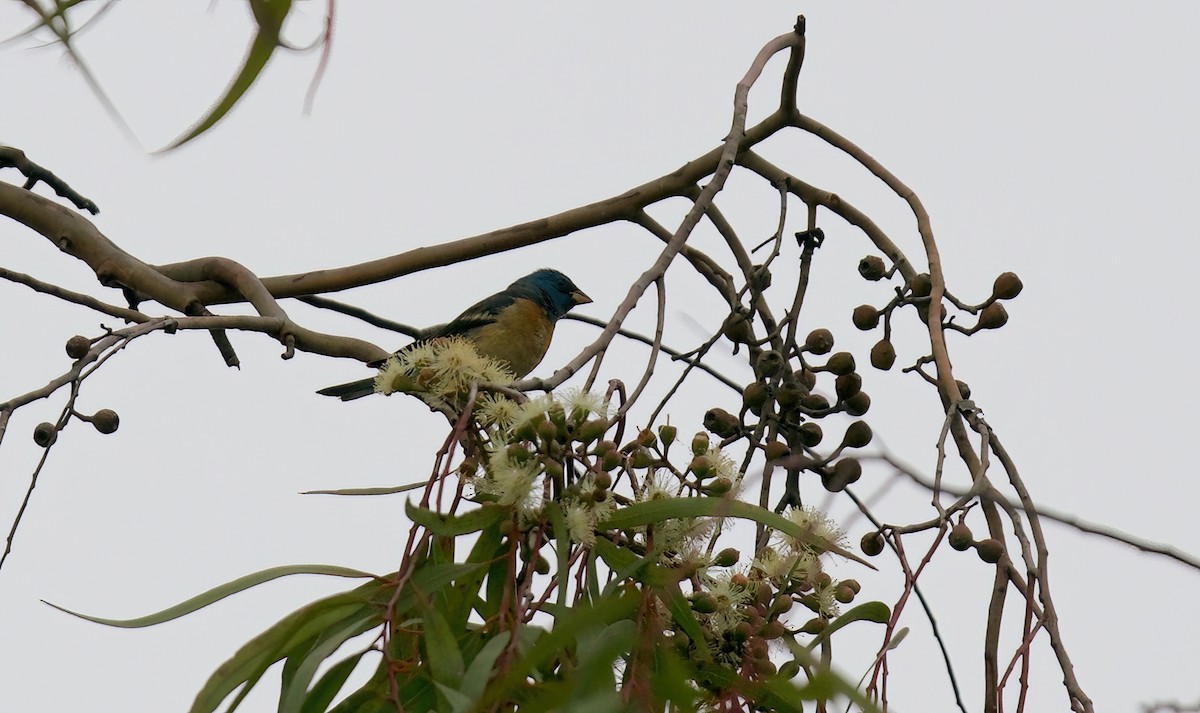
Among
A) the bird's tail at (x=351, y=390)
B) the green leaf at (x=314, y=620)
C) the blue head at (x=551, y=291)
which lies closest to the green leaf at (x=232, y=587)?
the green leaf at (x=314, y=620)

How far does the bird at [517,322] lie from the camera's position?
18.9ft

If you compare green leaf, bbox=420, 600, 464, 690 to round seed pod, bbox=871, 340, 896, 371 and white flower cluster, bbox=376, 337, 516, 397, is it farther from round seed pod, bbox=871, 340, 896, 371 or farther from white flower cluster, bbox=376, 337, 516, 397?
round seed pod, bbox=871, 340, 896, 371

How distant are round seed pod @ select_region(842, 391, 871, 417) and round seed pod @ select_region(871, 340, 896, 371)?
0.13 m

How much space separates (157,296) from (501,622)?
1.99 metres

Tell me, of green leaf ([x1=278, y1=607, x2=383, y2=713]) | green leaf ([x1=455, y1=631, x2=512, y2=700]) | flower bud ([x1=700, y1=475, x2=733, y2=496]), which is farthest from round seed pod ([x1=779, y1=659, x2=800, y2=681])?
green leaf ([x1=278, y1=607, x2=383, y2=713])

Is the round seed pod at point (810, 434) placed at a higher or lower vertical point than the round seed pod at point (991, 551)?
higher

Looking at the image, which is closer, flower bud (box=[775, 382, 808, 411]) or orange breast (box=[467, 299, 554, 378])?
flower bud (box=[775, 382, 808, 411])

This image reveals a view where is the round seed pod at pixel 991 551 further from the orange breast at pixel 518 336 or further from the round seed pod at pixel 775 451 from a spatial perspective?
the orange breast at pixel 518 336

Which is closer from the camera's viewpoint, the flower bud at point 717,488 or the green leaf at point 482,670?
the green leaf at point 482,670

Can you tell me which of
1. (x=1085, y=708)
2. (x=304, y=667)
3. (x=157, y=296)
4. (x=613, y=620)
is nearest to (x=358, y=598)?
(x=304, y=667)

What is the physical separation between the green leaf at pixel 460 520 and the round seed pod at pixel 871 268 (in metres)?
1.12

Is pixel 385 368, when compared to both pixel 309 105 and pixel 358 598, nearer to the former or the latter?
pixel 358 598

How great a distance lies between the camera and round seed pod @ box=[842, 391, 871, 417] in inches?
109

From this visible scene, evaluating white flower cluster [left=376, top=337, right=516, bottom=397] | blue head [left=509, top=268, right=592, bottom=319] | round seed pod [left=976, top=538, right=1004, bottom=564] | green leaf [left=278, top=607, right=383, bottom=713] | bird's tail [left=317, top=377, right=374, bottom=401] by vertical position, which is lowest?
green leaf [left=278, top=607, right=383, bottom=713]
